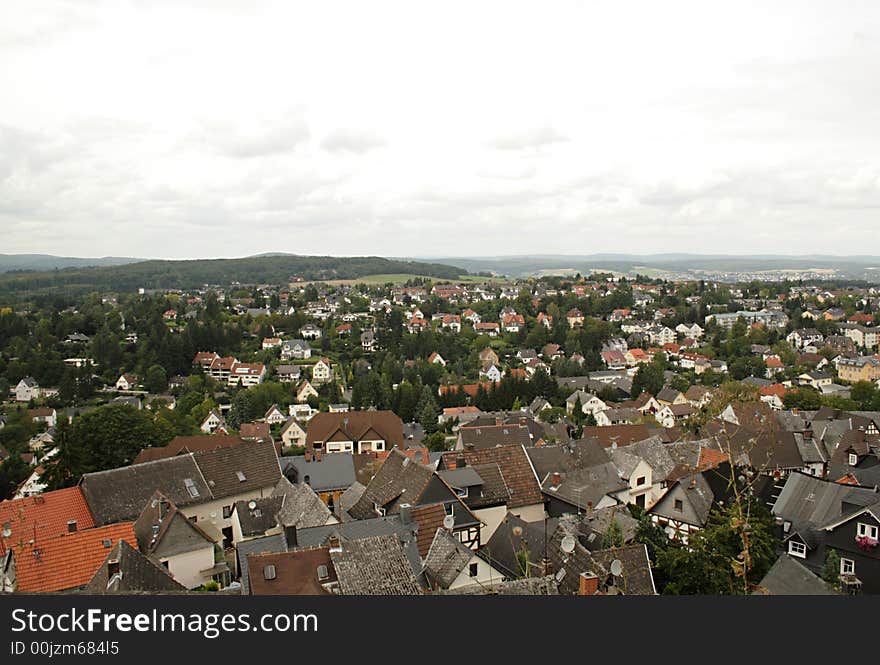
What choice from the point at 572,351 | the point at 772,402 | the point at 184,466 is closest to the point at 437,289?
the point at 572,351

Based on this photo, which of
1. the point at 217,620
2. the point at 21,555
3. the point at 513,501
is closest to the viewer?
the point at 217,620

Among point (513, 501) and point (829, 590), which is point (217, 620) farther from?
point (513, 501)

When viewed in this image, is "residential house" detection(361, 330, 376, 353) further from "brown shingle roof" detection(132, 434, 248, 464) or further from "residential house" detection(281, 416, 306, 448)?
"brown shingle roof" detection(132, 434, 248, 464)

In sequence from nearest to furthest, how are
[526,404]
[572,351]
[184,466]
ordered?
[184,466], [526,404], [572,351]

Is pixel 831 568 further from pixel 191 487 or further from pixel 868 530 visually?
pixel 191 487

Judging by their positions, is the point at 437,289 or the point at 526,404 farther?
the point at 437,289

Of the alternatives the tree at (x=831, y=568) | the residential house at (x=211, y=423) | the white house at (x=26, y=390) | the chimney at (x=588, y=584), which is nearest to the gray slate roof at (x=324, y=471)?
the tree at (x=831, y=568)
